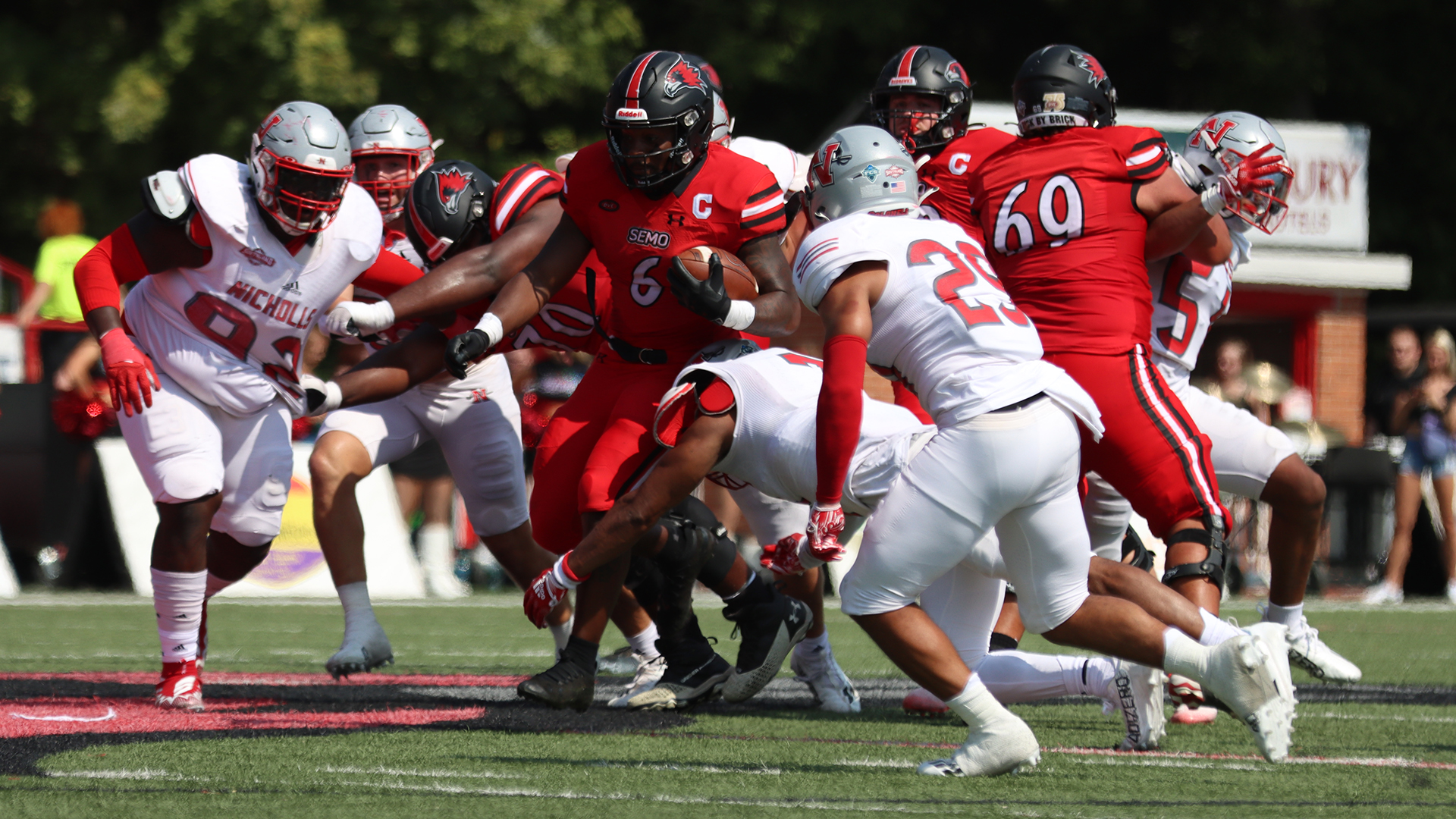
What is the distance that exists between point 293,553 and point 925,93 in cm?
629

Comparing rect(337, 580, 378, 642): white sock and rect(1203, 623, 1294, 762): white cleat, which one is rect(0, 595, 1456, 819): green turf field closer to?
rect(1203, 623, 1294, 762): white cleat

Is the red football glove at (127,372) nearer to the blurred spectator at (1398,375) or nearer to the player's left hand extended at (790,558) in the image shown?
the player's left hand extended at (790,558)

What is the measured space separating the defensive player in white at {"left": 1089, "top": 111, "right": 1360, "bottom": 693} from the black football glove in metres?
2.05

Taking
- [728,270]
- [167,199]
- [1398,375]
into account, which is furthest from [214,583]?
[1398,375]

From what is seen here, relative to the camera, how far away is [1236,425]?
5.54 meters

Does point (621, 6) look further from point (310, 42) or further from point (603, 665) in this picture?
point (603, 665)

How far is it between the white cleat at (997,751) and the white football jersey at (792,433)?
63 centimetres

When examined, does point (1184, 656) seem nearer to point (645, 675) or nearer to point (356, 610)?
point (645, 675)

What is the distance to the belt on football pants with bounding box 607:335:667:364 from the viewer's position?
17.5 feet

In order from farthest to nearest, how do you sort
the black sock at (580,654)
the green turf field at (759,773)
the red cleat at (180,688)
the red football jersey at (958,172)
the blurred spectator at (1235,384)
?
the blurred spectator at (1235,384), the red football jersey at (958,172), the red cleat at (180,688), the black sock at (580,654), the green turf field at (759,773)

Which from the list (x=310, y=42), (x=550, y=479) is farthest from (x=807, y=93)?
(x=550, y=479)

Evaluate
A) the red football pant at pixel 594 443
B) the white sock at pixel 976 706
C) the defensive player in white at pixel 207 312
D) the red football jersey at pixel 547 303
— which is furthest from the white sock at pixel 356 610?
the white sock at pixel 976 706

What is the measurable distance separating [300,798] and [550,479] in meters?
1.86

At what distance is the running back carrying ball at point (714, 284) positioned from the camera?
15.5ft
